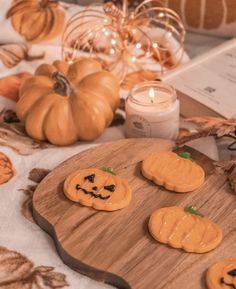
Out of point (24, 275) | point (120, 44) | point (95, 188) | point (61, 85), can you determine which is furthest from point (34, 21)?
point (24, 275)

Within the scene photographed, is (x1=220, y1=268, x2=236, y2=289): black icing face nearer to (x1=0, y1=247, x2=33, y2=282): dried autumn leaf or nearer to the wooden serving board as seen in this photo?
the wooden serving board

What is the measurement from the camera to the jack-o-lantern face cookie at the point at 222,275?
65cm

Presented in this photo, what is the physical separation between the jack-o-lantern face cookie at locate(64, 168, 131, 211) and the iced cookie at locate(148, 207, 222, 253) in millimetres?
54

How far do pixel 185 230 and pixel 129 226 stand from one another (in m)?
0.07

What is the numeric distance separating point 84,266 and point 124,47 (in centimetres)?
54

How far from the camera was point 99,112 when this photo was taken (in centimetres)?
94

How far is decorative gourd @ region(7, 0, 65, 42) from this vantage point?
1.19 metres

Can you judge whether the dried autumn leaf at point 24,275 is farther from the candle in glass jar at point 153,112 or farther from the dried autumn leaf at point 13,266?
the candle in glass jar at point 153,112

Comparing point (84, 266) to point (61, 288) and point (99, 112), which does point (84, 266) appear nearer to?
A: point (61, 288)

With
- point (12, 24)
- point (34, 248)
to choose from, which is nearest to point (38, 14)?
point (12, 24)

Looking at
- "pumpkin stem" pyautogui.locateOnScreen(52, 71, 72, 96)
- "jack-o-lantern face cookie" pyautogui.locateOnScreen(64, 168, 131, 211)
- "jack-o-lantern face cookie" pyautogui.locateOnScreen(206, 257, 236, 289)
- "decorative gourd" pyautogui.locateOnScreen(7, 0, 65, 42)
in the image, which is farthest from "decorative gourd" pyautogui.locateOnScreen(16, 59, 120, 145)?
"jack-o-lantern face cookie" pyautogui.locateOnScreen(206, 257, 236, 289)

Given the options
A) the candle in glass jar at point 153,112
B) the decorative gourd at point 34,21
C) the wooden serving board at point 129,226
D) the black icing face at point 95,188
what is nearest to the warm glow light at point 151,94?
the candle in glass jar at point 153,112

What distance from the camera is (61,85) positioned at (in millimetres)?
926

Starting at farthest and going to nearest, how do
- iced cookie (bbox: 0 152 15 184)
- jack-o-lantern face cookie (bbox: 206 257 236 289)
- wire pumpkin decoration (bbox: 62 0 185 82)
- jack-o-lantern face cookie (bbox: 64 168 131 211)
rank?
wire pumpkin decoration (bbox: 62 0 185 82) < iced cookie (bbox: 0 152 15 184) < jack-o-lantern face cookie (bbox: 64 168 131 211) < jack-o-lantern face cookie (bbox: 206 257 236 289)
